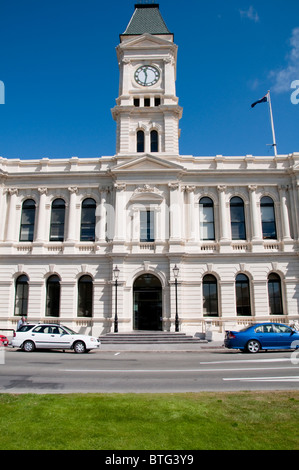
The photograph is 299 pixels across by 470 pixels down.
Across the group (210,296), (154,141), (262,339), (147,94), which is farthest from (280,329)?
(147,94)

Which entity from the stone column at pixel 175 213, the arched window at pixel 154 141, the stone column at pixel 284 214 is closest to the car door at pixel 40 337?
the stone column at pixel 175 213

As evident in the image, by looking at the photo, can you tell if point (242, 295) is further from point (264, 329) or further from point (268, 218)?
point (264, 329)

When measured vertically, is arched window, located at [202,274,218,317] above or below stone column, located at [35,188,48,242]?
below

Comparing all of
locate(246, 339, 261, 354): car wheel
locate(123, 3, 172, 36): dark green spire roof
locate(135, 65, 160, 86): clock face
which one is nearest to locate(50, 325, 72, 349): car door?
locate(246, 339, 261, 354): car wheel

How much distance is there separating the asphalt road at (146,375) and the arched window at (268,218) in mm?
14682

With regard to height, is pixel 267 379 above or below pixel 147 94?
below

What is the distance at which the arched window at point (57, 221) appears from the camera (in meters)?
31.0

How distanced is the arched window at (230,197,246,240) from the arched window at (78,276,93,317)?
12.7 m

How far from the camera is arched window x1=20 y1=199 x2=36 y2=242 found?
102 feet

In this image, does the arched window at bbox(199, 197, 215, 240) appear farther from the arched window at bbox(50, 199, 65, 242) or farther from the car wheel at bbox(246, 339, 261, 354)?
the car wheel at bbox(246, 339, 261, 354)

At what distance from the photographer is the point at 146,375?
12.8m

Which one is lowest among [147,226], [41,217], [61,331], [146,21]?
[61,331]

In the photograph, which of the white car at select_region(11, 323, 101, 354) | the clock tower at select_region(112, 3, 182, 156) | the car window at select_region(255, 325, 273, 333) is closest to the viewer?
the car window at select_region(255, 325, 273, 333)

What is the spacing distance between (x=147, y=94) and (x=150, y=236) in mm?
13546
